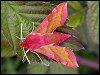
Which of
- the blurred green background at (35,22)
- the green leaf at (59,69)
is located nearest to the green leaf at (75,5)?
the blurred green background at (35,22)

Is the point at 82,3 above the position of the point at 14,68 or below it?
above

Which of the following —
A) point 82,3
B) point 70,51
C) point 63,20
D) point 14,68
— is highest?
point 82,3

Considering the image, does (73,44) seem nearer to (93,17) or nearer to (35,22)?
(35,22)

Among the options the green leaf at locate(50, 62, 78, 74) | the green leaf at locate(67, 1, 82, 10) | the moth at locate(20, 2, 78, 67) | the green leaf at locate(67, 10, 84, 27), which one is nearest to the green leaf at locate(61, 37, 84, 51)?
the moth at locate(20, 2, 78, 67)

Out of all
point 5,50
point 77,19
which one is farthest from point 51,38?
point 5,50

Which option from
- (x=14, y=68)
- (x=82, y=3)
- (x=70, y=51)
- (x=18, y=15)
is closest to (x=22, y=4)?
(x=18, y=15)

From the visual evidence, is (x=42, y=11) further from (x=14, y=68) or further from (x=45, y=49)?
(x=14, y=68)

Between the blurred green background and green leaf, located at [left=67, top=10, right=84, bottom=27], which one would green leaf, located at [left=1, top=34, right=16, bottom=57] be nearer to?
the blurred green background
